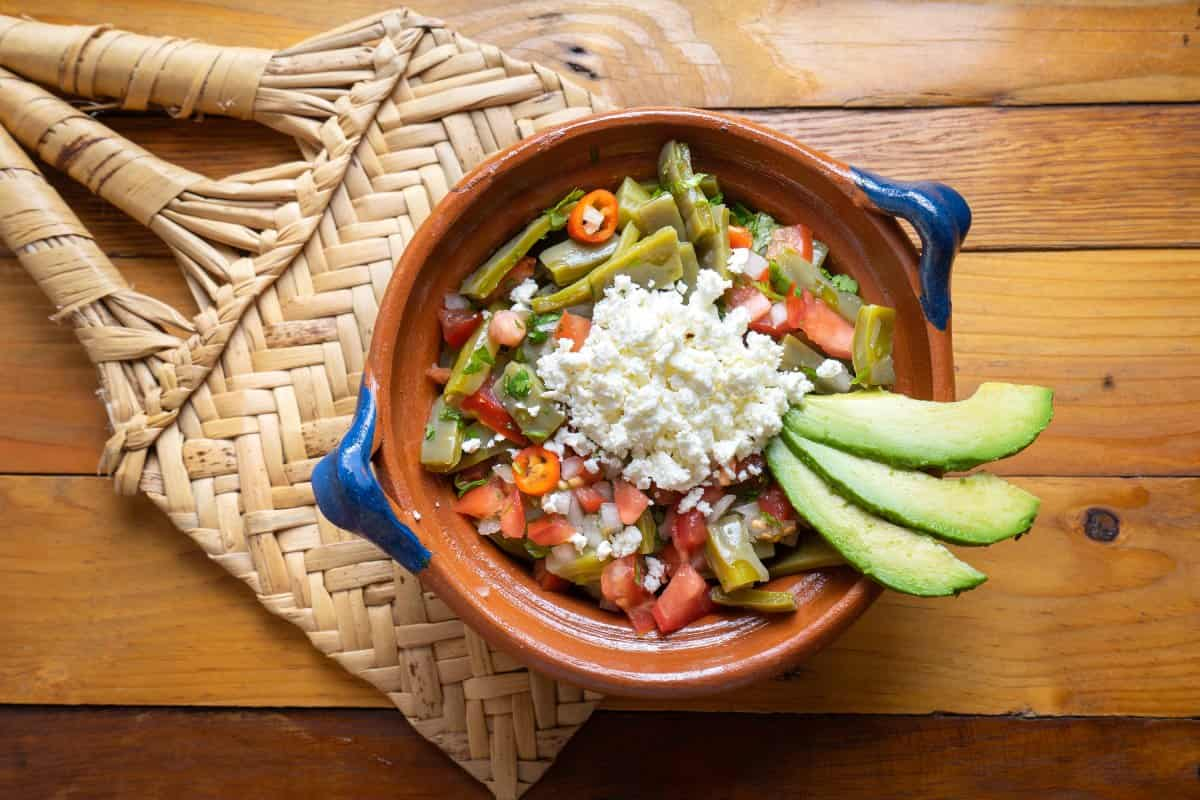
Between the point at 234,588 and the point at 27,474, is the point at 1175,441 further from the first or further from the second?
the point at 27,474

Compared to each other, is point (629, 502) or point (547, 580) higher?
point (629, 502)

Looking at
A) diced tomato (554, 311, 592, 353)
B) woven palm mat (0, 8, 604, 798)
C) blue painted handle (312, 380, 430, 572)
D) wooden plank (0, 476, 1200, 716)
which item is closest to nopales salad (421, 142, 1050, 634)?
diced tomato (554, 311, 592, 353)

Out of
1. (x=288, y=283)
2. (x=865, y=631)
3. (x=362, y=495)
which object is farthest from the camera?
(x=865, y=631)

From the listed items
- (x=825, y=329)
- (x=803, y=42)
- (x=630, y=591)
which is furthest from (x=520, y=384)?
(x=803, y=42)

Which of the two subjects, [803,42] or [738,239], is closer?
[738,239]

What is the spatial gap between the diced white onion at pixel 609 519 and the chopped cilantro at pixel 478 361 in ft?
1.54

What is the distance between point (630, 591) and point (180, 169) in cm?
181

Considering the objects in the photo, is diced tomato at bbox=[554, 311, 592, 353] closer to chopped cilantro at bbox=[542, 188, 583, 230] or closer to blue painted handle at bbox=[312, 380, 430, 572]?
chopped cilantro at bbox=[542, 188, 583, 230]

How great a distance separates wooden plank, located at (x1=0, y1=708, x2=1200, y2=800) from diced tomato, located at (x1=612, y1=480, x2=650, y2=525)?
0.82m

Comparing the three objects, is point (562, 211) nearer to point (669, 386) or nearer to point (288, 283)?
point (669, 386)

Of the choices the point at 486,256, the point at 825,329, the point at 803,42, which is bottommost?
the point at 825,329

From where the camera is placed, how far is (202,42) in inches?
111

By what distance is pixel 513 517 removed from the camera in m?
2.36

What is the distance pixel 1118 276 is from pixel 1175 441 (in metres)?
0.53
